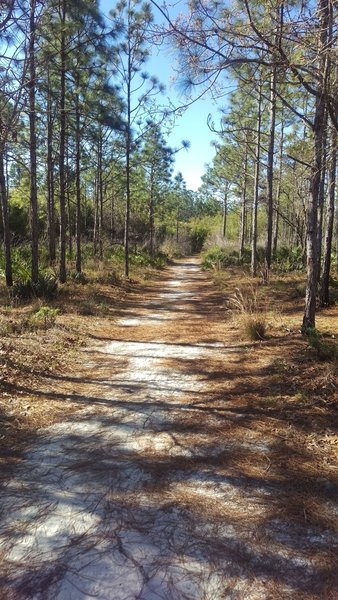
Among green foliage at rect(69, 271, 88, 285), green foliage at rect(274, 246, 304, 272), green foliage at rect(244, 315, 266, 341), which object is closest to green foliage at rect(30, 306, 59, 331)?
green foliage at rect(244, 315, 266, 341)

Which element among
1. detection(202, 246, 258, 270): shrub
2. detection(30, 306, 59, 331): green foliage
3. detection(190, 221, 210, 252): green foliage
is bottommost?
detection(30, 306, 59, 331): green foliage

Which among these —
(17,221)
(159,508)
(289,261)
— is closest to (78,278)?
(289,261)

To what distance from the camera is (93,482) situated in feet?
9.78

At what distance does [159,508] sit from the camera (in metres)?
2.70

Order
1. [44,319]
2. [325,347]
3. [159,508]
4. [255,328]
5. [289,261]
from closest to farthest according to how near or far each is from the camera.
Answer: [159,508]
[325,347]
[255,328]
[44,319]
[289,261]

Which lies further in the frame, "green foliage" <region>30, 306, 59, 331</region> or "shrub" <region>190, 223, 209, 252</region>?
"shrub" <region>190, 223, 209, 252</region>

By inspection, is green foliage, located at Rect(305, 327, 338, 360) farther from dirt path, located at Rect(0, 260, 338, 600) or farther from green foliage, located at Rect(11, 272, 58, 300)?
green foliage, located at Rect(11, 272, 58, 300)

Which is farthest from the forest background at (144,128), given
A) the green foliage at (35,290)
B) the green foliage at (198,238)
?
the green foliage at (198,238)

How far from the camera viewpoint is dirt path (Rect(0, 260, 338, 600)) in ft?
6.98

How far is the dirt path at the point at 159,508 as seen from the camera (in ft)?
6.98

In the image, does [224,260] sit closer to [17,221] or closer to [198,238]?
[17,221]

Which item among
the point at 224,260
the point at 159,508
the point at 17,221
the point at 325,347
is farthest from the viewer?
the point at 17,221

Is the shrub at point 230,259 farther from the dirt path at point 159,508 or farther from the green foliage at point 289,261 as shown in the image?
the dirt path at point 159,508

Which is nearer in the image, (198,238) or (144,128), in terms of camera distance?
(144,128)
